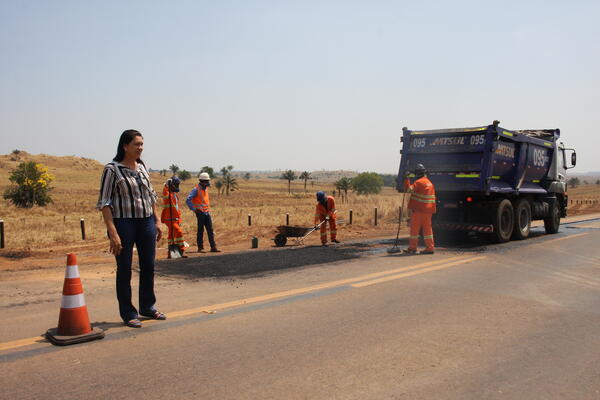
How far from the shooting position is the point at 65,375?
11.1 ft

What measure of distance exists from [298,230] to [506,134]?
5.66 m

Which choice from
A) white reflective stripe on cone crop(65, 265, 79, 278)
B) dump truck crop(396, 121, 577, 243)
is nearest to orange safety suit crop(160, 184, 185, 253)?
white reflective stripe on cone crop(65, 265, 79, 278)

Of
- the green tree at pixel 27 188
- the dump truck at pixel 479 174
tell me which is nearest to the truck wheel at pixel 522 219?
the dump truck at pixel 479 174

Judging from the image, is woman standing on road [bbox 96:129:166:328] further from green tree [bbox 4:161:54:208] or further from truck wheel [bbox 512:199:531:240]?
green tree [bbox 4:161:54:208]

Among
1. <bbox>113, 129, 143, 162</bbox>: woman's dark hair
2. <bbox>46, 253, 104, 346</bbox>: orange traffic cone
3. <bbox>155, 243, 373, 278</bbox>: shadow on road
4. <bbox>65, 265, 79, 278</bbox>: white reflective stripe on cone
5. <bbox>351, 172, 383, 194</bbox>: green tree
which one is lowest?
<bbox>155, 243, 373, 278</bbox>: shadow on road

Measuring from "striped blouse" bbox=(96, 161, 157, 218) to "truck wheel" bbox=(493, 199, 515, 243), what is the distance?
929 centimetres

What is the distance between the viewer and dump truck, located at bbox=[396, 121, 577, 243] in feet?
37.4

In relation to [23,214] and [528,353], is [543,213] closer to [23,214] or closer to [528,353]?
[528,353]

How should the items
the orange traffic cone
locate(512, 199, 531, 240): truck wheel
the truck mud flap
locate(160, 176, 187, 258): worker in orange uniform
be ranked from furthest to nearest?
locate(512, 199, 531, 240): truck wheel
the truck mud flap
locate(160, 176, 187, 258): worker in orange uniform
the orange traffic cone

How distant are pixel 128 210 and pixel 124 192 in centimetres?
17

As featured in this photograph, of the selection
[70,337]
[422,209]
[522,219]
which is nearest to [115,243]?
[70,337]

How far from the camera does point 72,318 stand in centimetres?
407

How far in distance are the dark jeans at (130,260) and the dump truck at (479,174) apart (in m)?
8.60

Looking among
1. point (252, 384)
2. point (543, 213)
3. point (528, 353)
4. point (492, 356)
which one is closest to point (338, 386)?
point (252, 384)
